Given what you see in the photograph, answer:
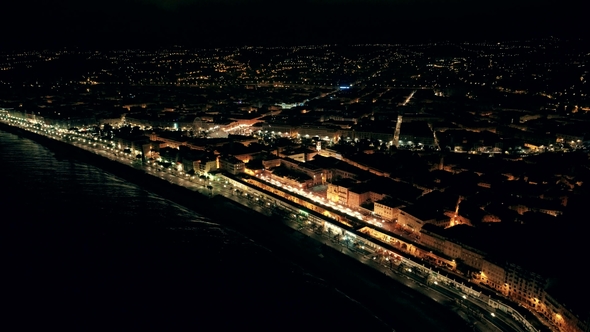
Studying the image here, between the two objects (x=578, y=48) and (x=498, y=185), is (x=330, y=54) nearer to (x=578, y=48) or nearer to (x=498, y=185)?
(x=578, y=48)

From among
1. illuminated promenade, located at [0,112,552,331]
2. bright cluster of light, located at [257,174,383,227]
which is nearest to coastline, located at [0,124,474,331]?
illuminated promenade, located at [0,112,552,331]

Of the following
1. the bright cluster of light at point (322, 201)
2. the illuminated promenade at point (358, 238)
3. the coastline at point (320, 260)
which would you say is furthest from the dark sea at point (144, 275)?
the bright cluster of light at point (322, 201)

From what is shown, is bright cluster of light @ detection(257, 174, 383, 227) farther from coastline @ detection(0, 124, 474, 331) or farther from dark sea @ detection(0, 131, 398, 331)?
dark sea @ detection(0, 131, 398, 331)

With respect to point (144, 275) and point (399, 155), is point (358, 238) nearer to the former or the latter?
point (144, 275)

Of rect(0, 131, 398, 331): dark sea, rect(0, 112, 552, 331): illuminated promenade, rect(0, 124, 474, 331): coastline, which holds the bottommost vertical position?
rect(0, 131, 398, 331): dark sea

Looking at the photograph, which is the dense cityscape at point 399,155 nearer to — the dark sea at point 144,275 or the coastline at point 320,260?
the coastline at point 320,260

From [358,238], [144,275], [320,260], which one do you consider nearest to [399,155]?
[358,238]
